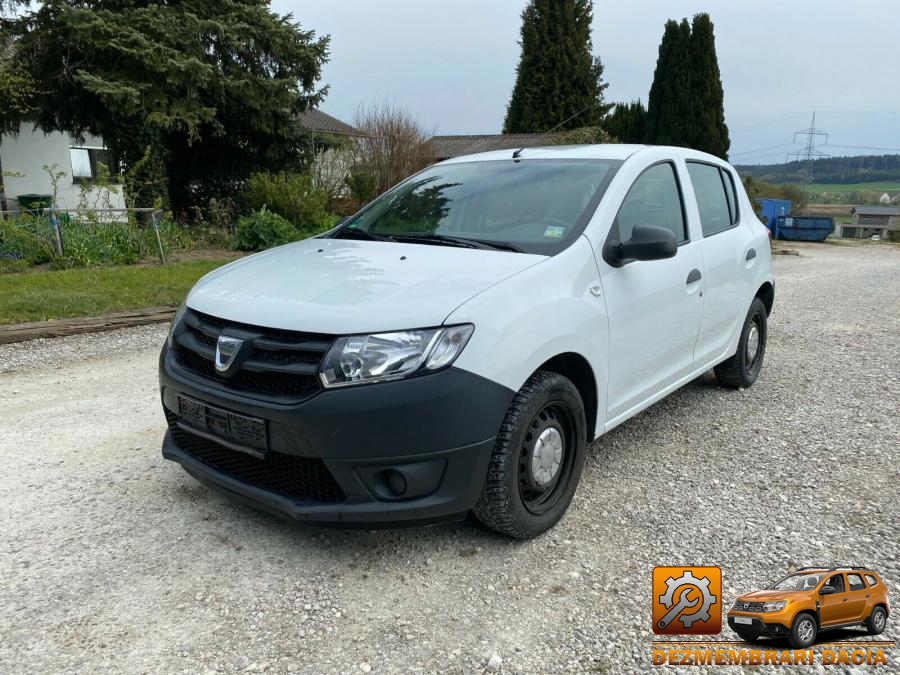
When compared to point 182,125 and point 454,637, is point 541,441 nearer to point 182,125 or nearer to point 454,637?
A: point 454,637

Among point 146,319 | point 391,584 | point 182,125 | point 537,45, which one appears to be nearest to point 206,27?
point 182,125

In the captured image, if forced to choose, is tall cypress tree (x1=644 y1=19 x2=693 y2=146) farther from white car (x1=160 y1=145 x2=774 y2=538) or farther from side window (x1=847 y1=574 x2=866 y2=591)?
side window (x1=847 y1=574 x2=866 y2=591)

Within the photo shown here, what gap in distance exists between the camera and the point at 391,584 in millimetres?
2604

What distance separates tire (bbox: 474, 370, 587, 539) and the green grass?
5.83m

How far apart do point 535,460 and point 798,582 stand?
1.05 meters

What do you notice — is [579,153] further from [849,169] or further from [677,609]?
[849,169]

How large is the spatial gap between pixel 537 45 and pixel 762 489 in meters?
44.4

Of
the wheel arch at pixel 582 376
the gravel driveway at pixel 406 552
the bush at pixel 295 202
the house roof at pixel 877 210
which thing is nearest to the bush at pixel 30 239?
the bush at pixel 295 202

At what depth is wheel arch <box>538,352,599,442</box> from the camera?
2.92 meters

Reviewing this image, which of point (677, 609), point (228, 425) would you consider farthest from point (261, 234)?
point (677, 609)

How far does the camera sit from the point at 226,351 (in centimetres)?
261

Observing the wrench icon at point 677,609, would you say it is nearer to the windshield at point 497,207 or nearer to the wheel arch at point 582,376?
the wheel arch at point 582,376

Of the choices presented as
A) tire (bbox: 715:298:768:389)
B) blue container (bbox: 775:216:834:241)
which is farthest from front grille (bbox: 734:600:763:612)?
blue container (bbox: 775:216:834:241)

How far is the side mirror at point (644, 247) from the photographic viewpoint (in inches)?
Result: 121
